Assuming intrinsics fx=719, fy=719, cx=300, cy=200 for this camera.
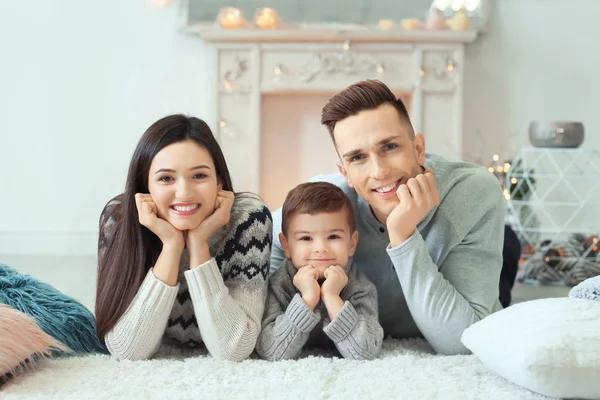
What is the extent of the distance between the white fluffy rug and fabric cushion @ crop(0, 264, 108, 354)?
0.33 ft

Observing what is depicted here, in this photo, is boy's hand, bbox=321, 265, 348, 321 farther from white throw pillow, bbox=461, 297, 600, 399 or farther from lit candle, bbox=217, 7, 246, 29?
lit candle, bbox=217, 7, 246, 29

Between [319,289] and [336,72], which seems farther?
[336,72]

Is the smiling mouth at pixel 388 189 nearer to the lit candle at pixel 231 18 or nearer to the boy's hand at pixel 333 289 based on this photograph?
the boy's hand at pixel 333 289

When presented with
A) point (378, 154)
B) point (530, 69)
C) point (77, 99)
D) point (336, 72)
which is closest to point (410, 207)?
point (378, 154)

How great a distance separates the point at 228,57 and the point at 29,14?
1.23 m

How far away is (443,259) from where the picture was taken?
1562 millimetres

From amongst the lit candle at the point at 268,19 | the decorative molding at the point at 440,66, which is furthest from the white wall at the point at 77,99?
the decorative molding at the point at 440,66

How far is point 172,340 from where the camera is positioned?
1.57 meters

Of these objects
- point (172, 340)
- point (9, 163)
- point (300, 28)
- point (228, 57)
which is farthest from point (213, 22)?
point (172, 340)

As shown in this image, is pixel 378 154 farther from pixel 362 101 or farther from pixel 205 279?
pixel 205 279

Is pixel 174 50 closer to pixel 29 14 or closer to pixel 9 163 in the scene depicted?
pixel 29 14

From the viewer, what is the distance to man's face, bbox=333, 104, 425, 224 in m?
1.46

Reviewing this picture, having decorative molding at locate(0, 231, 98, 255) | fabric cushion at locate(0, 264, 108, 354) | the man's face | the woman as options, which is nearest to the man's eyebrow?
the man's face

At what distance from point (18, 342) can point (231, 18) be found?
10.1ft
